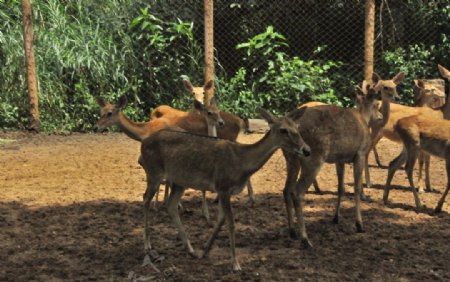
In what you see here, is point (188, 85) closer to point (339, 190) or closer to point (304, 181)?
point (339, 190)

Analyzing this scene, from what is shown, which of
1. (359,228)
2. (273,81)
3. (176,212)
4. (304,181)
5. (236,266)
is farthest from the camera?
(273,81)

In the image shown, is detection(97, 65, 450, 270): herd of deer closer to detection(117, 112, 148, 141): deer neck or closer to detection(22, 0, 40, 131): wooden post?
detection(117, 112, 148, 141): deer neck

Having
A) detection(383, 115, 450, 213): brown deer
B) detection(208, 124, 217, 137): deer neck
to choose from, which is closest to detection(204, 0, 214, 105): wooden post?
detection(208, 124, 217, 137): deer neck

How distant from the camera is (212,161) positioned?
580 cm

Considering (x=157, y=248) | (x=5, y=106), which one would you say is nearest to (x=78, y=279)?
(x=157, y=248)

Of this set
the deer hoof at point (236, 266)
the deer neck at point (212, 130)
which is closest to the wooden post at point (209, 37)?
the deer neck at point (212, 130)

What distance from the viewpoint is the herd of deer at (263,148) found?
5676 mm

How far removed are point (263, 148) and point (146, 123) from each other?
2767 millimetres

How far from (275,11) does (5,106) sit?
590cm

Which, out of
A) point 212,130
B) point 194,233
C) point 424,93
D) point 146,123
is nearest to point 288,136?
point 194,233

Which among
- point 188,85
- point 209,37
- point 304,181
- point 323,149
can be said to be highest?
point 209,37

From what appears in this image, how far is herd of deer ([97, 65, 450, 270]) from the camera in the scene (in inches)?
223

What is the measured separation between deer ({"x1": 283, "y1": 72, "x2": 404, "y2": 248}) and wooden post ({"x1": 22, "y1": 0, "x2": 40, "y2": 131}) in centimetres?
692

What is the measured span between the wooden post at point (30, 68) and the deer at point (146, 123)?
4.42m
